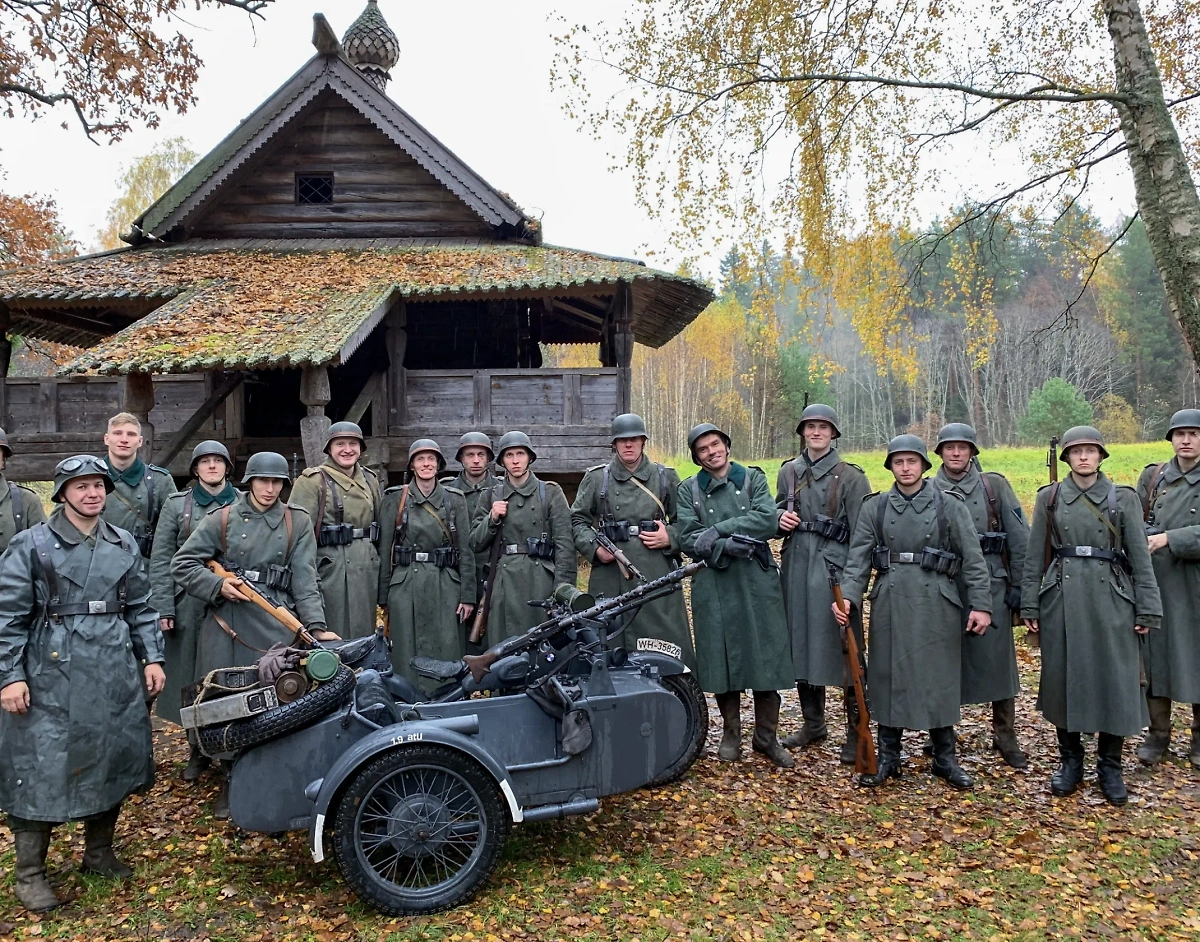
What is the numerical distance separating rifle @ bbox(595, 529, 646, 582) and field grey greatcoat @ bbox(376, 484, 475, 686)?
103 cm

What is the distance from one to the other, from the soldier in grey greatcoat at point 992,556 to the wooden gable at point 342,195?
10.0 m

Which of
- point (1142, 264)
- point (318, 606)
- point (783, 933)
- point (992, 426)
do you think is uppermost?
point (1142, 264)

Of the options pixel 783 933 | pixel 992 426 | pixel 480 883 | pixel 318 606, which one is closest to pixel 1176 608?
pixel 783 933

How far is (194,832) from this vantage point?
16.5ft

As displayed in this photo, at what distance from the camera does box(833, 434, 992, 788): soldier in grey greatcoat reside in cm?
538

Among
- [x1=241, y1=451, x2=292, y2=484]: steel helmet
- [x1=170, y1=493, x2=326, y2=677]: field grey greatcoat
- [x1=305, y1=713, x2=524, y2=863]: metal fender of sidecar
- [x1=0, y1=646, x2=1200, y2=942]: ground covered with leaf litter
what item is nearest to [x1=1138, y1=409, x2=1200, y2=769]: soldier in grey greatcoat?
[x1=0, y1=646, x2=1200, y2=942]: ground covered with leaf litter

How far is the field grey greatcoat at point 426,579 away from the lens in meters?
6.11

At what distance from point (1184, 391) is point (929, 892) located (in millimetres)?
41715

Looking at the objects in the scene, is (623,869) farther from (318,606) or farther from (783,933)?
(318,606)

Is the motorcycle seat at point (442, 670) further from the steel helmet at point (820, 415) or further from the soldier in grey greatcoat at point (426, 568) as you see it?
the steel helmet at point (820, 415)

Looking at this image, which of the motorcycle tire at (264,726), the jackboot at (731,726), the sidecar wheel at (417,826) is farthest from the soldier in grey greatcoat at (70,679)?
the jackboot at (731,726)

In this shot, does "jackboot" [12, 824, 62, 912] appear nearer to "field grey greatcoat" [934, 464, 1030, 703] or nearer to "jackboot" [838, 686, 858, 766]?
"jackboot" [838, 686, 858, 766]

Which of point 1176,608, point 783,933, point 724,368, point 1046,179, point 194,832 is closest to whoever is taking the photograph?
point 783,933

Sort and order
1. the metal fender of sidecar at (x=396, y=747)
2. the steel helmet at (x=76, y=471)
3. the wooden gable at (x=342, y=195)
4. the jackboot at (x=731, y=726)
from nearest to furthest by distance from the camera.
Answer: the metal fender of sidecar at (x=396, y=747)
the steel helmet at (x=76, y=471)
the jackboot at (x=731, y=726)
the wooden gable at (x=342, y=195)
